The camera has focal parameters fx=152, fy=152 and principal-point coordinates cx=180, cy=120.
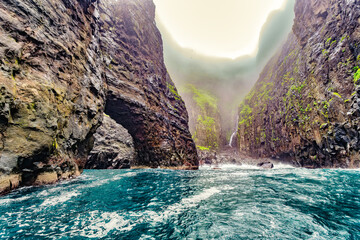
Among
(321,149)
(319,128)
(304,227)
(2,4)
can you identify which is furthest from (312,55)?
(2,4)

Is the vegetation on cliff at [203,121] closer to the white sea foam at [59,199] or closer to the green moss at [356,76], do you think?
the green moss at [356,76]

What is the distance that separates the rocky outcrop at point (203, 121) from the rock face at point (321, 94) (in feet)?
85.5

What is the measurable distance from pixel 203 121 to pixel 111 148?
55.9 m

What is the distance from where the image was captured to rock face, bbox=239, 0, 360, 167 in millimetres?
18406

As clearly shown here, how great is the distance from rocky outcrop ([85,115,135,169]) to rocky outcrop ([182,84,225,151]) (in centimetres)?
3954

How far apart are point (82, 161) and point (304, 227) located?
42.9 ft

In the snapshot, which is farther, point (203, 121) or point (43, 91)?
point (203, 121)

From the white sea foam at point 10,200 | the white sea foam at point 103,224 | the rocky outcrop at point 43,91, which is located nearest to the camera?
the white sea foam at point 103,224

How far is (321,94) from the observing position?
23.6 m

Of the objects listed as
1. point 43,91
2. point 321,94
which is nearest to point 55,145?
point 43,91

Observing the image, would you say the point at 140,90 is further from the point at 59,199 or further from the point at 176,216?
the point at 176,216

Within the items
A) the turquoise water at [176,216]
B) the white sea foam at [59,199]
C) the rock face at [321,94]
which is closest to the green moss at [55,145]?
the turquoise water at [176,216]

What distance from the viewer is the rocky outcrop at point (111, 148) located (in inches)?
758

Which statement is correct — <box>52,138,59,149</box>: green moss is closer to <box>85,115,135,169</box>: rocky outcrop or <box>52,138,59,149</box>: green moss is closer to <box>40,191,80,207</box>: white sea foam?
<box>40,191,80,207</box>: white sea foam
